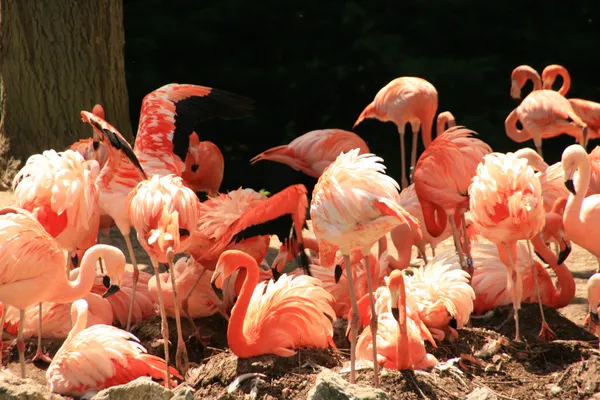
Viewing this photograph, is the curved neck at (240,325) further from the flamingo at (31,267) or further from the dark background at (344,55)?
the dark background at (344,55)

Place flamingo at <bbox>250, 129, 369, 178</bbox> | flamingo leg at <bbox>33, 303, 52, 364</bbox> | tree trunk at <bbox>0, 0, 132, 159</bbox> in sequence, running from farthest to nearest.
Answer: tree trunk at <bbox>0, 0, 132, 159</bbox> < flamingo at <bbox>250, 129, 369, 178</bbox> < flamingo leg at <bbox>33, 303, 52, 364</bbox>

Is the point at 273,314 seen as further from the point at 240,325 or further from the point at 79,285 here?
the point at 79,285

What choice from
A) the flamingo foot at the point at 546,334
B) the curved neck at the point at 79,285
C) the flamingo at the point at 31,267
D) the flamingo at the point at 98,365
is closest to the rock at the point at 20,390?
the flamingo at the point at 98,365

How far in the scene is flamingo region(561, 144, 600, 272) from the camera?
16.3ft

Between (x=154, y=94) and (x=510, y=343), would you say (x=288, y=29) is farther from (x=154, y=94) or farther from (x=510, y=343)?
(x=510, y=343)

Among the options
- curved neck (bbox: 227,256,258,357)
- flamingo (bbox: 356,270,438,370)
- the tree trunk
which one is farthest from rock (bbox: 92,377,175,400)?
the tree trunk

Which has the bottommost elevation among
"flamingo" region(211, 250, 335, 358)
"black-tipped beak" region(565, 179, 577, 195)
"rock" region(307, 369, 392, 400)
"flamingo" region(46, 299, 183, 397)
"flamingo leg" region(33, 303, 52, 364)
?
"flamingo leg" region(33, 303, 52, 364)

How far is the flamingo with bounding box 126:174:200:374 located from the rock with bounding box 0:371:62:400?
1.01 m

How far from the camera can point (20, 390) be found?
3.12 m

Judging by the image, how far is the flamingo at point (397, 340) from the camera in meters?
3.95

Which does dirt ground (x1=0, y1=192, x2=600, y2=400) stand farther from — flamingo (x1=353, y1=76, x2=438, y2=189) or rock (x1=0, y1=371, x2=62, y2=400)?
flamingo (x1=353, y1=76, x2=438, y2=189)

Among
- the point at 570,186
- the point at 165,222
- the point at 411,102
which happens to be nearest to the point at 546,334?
the point at 570,186

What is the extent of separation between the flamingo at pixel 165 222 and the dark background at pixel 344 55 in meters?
3.69

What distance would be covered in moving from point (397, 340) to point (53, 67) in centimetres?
388
